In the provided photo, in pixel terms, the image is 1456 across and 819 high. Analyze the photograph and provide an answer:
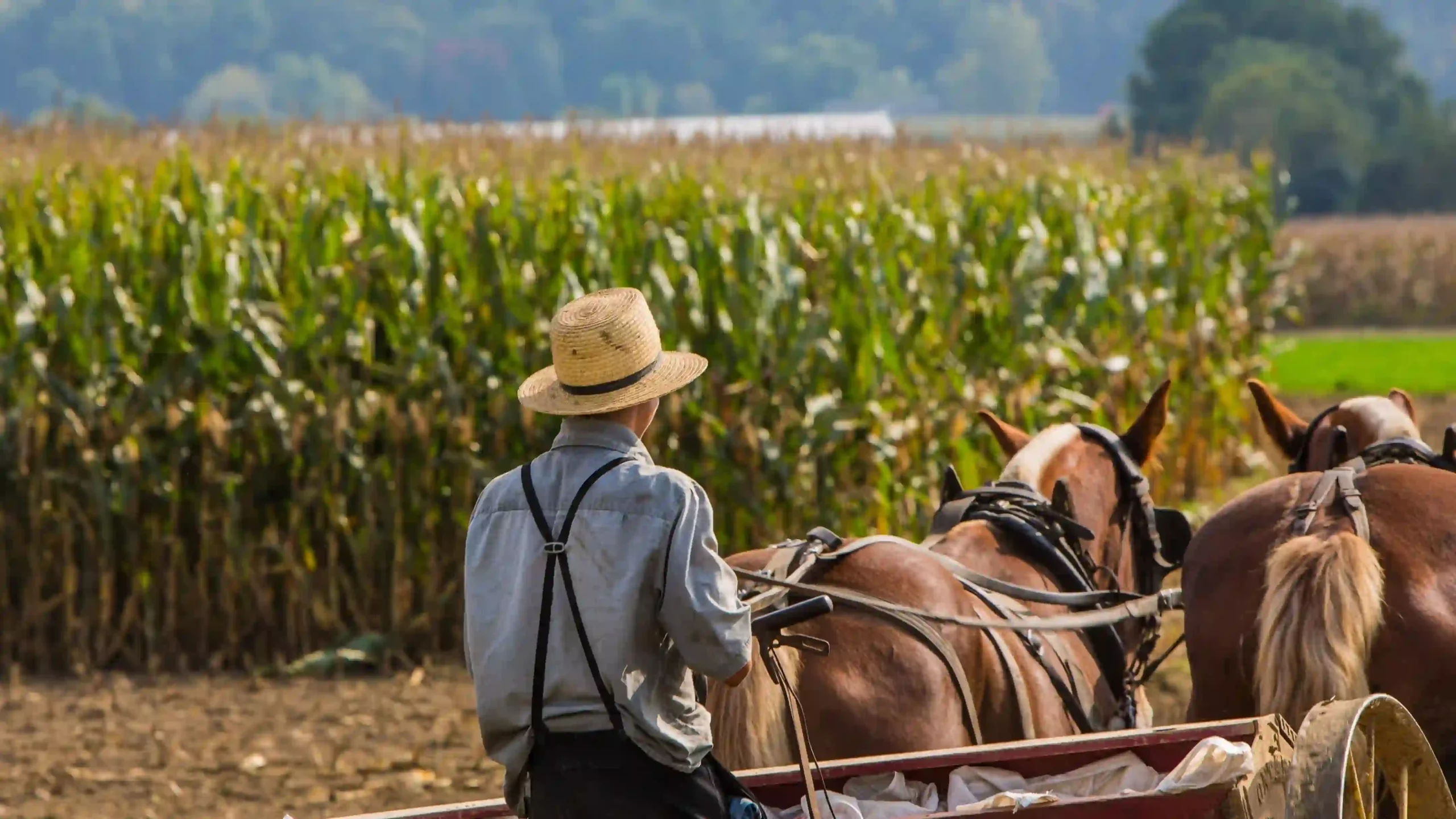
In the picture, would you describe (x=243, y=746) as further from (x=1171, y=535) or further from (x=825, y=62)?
(x=825, y=62)

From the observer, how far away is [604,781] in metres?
3.19

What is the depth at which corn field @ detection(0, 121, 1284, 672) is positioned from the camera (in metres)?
8.80

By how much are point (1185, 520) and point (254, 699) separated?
4.80 meters

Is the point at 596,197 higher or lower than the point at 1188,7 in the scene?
lower

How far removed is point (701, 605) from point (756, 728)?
783mm

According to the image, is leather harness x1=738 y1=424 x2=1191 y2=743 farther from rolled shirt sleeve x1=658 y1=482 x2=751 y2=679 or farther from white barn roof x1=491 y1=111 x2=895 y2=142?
white barn roof x1=491 y1=111 x2=895 y2=142

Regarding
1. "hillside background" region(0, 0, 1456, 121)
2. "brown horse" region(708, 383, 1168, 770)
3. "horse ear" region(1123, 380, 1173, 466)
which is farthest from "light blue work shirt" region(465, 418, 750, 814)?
→ "hillside background" region(0, 0, 1456, 121)

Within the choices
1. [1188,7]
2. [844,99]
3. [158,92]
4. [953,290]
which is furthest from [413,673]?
[844,99]

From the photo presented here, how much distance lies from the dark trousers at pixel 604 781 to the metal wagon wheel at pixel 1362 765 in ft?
3.85

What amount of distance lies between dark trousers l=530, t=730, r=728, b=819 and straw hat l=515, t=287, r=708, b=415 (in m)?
0.60

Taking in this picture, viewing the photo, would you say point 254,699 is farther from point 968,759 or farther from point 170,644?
point 968,759

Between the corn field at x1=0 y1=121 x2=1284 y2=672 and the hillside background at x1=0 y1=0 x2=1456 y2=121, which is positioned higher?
the hillside background at x1=0 y1=0 x2=1456 y2=121

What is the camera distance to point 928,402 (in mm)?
9633

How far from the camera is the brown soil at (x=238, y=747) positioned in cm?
699
